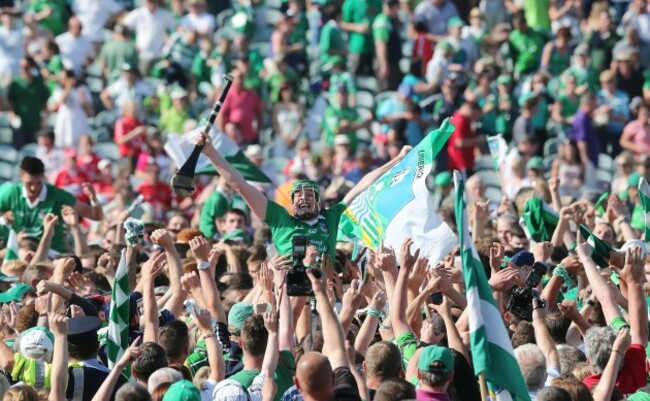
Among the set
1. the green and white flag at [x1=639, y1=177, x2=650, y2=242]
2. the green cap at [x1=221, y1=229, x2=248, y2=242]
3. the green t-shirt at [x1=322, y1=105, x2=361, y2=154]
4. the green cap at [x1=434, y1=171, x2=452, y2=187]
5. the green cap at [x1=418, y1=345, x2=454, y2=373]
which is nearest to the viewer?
the green cap at [x1=418, y1=345, x2=454, y2=373]

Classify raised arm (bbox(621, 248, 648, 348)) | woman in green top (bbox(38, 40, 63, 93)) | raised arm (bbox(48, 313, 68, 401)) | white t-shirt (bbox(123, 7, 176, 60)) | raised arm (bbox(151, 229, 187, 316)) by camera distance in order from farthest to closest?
1. white t-shirt (bbox(123, 7, 176, 60))
2. woman in green top (bbox(38, 40, 63, 93))
3. raised arm (bbox(151, 229, 187, 316))
4. raised arm (bbox(621, 248, 648, 348))
5. raised arm (bbox(48, 313, 68, 401))

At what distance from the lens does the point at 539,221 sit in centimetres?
1418

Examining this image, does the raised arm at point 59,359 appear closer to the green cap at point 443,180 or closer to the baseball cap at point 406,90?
the green cap at point 443,180

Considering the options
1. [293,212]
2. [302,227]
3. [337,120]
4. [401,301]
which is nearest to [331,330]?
[401,301]

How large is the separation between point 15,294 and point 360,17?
12622 millimetres

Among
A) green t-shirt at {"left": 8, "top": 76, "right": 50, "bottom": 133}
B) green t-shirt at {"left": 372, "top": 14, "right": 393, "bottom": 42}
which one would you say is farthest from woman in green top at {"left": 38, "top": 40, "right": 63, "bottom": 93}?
green t-shirt at {"left": 372, "top": 14, "right": 393, "bottom": 42}

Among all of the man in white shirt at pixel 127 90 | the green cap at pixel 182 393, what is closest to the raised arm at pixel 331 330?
the green cap at pixel 182 393

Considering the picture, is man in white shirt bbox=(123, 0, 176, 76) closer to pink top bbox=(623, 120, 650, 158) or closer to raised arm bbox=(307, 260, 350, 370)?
pink top bbox=(623, 120, 650, 158)

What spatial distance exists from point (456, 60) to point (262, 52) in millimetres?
3111

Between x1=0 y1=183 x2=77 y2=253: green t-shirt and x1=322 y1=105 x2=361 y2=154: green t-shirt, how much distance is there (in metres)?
6.64

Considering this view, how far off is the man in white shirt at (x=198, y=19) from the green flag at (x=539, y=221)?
10.1 meters

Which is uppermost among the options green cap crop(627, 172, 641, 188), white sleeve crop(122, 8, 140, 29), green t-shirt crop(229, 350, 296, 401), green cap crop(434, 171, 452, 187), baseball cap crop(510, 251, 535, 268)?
white sleeve crop(122, 8, 140, 29)

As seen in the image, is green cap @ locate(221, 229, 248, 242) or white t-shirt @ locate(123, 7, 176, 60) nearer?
green cap @ locate(221, 229, 248, 242)

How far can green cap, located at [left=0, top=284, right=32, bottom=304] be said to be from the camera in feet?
35.8
